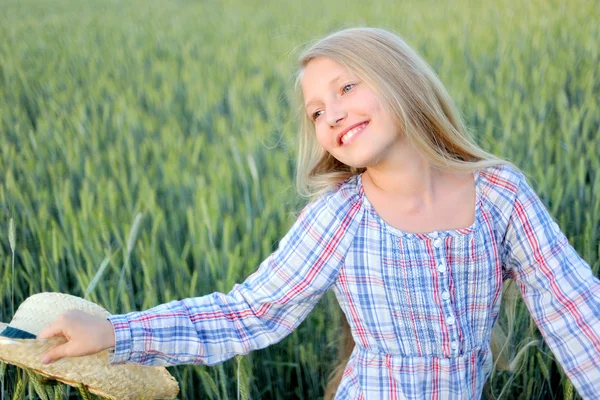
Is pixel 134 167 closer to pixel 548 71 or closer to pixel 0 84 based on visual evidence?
pixel 0 84

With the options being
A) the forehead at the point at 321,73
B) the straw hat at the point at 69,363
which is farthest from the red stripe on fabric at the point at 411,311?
the straw hat at the point at 69,363

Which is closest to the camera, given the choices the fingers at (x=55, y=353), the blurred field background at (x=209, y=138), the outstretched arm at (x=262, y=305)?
the fingers at (x=55, y=353)

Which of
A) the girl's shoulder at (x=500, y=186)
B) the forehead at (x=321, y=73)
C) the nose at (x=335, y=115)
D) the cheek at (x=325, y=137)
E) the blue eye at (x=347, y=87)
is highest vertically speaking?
the forehead at (x=321, y=73)

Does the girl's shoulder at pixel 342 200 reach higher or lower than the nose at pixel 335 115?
lower

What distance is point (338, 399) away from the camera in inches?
42.9

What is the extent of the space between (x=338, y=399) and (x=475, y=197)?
357mm

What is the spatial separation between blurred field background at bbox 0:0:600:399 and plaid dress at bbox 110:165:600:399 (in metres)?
0.08

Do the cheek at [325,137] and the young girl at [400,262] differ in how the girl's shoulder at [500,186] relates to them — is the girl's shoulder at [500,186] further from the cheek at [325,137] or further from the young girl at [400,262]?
the cheek at [325,137]

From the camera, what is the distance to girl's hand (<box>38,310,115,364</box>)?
2.85 ft

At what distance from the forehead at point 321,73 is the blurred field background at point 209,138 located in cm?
22

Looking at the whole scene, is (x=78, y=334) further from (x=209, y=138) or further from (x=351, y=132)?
(x=209, y=138)

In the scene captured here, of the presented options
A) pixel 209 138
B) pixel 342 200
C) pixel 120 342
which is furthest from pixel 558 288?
pixel 209 138

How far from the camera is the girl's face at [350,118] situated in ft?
3.25

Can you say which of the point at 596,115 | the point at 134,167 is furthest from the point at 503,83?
the point at 134,167
